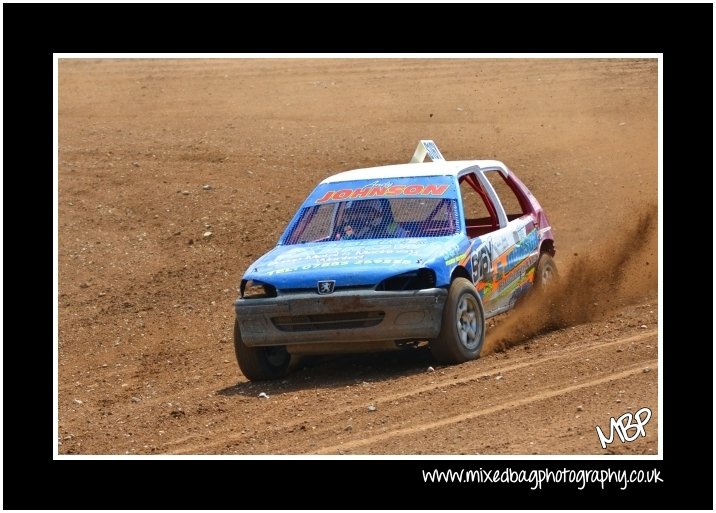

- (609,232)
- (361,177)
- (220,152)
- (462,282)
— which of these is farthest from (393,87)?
(462,282)

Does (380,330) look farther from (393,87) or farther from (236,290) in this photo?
(393,87)

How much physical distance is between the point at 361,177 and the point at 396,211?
652 millimetres

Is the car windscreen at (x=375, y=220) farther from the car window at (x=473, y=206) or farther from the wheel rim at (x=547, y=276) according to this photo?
the car window at (x=473, y=206)

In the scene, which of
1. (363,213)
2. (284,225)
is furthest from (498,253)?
(284,225)

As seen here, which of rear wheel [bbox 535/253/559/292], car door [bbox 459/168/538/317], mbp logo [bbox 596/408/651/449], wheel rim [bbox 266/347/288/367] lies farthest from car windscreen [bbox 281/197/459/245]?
mbp logo [bbox 596/408/651/449]

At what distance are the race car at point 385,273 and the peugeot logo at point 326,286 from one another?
0.03ft

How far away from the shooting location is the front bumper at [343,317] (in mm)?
9422

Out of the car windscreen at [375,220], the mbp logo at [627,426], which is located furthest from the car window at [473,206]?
the mbp logo at [627,426]

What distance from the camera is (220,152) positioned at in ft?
65.4

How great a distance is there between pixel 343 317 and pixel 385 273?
46 centimetres

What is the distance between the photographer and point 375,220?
10711 mm

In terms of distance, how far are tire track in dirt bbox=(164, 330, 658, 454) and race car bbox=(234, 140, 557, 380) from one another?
373 millimetres

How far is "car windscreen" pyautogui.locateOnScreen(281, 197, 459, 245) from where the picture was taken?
10.5 metres

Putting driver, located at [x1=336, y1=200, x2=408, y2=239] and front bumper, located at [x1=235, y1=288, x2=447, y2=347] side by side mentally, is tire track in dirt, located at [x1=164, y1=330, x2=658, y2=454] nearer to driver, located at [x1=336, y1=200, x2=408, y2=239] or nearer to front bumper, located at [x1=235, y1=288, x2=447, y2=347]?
front bumper, located at [x1=235, y1=288, x2=447, y2=347]
